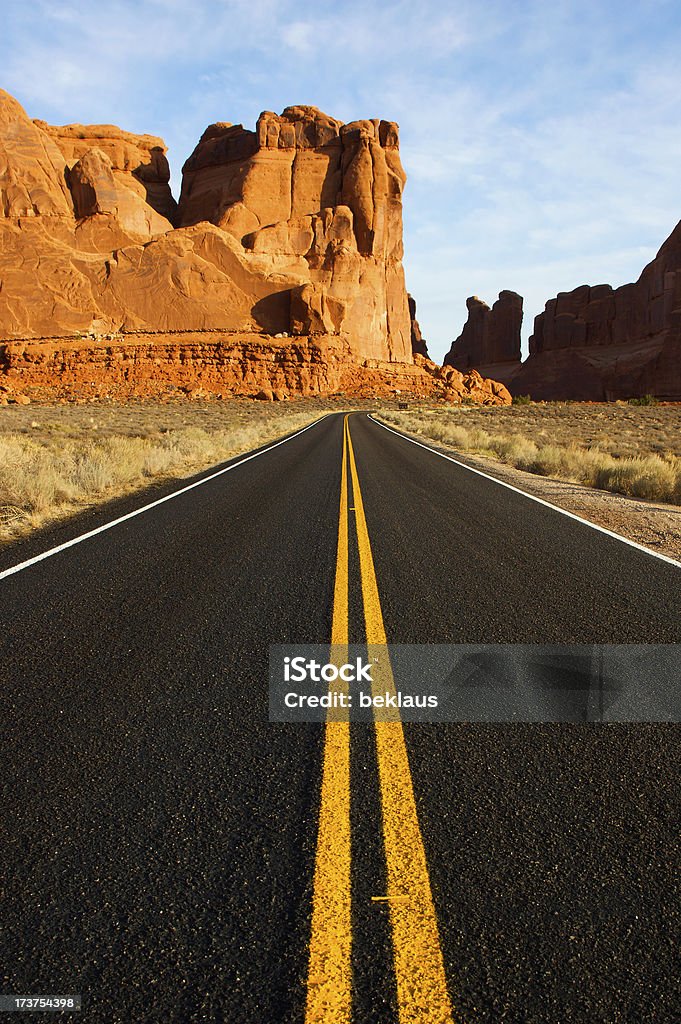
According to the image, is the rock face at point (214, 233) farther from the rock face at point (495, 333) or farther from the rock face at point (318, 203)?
the rock face at point (495, 333)

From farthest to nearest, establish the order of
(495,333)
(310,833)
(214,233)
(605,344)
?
1. (495,333)
2. (605,344)
3. (214,233)
4. (310,833)

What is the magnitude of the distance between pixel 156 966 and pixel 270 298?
289ft

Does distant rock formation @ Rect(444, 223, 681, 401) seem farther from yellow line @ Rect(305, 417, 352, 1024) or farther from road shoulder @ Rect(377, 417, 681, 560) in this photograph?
yellow line @ Rect(305, 417, 352, 1024)

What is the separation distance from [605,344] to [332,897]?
465 feet

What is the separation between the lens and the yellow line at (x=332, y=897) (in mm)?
1689

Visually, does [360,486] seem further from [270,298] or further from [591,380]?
[591,380]

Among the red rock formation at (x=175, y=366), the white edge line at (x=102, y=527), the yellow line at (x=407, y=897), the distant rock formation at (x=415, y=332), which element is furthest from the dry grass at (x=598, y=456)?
the distant rock formation at (x=415, y=332)

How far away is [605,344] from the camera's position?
126 meters

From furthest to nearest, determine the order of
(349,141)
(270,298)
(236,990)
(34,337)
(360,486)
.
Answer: (349,141)
(270,298)
(34,337)
(360,486)
(236,990)

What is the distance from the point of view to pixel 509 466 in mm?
17922

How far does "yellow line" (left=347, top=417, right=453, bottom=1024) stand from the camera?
169 cm

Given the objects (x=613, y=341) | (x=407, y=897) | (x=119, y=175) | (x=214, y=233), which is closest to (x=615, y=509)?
(x=407, y=897)

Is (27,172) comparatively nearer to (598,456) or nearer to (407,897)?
(598,456)

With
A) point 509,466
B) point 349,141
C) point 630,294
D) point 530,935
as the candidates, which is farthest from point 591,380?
point 530,935
